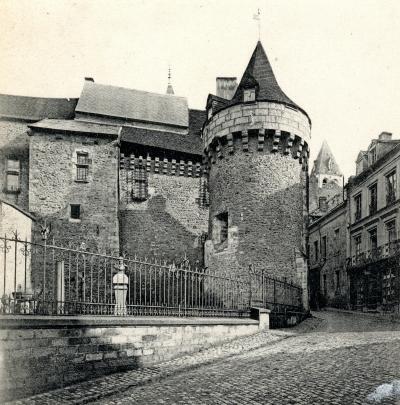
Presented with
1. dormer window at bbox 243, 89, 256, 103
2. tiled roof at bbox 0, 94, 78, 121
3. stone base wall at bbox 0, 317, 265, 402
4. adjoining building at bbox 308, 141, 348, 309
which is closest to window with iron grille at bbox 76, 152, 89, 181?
tiled roof at bbox 0, 94, 78, 121

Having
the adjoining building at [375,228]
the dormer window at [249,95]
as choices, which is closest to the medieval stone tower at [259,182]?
the dormer window at [249,95]

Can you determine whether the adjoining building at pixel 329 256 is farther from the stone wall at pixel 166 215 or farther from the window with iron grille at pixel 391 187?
the stone wall at pixel 166 215

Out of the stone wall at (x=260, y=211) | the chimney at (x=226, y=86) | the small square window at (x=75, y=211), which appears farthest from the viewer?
the chimney at (x=226, y=86)

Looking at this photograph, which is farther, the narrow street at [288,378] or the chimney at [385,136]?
the chimney at [385,136]

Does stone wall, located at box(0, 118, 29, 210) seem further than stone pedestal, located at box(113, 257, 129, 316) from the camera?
Yes

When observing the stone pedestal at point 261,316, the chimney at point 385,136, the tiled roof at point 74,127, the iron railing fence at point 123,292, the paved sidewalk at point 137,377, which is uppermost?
the chimney at point 385,136

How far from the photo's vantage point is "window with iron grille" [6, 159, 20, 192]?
75.2 feet

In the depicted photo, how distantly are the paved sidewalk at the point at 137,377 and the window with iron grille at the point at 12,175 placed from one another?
15.4 m

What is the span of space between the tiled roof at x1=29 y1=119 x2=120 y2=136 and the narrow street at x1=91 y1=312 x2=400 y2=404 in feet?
47.5

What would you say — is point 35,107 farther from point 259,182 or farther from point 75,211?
point 259,182

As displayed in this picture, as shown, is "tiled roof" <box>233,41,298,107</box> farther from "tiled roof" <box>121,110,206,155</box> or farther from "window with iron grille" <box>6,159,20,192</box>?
"window with iron grille" <box>6,159,20,192</box>

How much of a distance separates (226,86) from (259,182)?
35.3 feet

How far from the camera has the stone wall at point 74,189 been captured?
21.3 m

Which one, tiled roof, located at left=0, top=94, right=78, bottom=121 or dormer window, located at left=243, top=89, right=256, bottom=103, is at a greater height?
tiled roof, located at left=0, top=94, right=78, bottom=121
